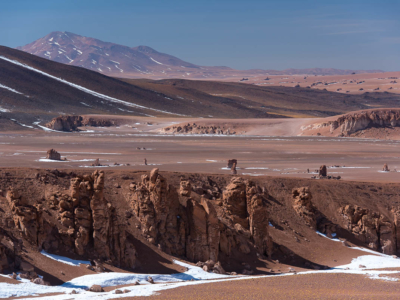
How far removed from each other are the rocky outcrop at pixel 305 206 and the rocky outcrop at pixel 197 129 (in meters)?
63.9

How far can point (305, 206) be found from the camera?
2494 centimetres

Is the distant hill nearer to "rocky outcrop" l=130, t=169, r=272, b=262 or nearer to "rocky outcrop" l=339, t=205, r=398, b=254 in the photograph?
"rocky outcrop" l=339, t=205, r=398, b=254

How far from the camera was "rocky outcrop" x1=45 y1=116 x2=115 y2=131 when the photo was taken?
8931cm

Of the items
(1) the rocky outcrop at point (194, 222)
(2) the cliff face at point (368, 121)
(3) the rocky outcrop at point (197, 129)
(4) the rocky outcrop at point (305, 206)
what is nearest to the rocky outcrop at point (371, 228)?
(4) the rocky outcrop at point (305, 206)

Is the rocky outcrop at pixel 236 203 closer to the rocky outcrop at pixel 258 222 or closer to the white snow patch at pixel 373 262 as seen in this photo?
the rocky outcrop at pixel 258 222

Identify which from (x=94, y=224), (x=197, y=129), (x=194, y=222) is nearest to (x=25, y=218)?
(x=94, y=224)

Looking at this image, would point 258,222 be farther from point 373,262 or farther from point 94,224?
point 94,224

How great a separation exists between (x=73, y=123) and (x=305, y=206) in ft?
244

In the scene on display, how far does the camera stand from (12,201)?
17312 millimetres

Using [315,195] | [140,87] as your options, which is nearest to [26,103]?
[140,87]

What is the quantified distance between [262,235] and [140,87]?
147 meters

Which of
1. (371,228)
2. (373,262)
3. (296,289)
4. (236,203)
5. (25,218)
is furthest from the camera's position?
(371,228)

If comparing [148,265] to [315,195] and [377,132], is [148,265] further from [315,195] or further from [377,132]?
[377,132]

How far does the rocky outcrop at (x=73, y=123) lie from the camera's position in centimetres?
8931
